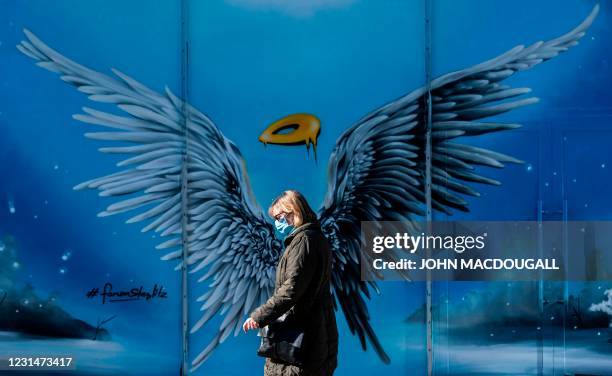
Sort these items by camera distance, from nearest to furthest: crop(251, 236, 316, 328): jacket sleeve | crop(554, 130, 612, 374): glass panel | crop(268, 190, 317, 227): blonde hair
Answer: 1. crop(251, 236, 316, 328): jacket sleeve
2. crop(268, 190, 317, 227): blonde hair
3. crop(554, 130, 612, 374): glass panel

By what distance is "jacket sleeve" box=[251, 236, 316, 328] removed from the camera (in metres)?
3.06

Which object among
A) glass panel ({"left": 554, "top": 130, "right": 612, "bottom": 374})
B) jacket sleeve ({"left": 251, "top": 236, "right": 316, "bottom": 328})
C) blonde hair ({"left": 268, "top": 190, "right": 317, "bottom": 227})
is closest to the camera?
jacket sleeve ({"left": 251, "top": 236, "right": 316, "bottom": 328})

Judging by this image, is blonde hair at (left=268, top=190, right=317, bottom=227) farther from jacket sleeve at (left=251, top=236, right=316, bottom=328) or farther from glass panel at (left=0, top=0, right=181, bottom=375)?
glass panel at (left=0, top=0, right=181, bottom=375)

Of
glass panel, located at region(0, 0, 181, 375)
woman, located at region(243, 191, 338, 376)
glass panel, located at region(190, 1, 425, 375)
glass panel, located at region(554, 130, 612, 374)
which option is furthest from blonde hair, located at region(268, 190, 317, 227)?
glass panel, located at region(554, 130, 612, 374)

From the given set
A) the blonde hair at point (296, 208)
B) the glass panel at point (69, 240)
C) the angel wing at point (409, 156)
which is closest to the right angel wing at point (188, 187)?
the glass panel at point (69, 240)

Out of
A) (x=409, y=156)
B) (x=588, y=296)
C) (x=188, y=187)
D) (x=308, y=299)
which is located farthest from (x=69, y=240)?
Answer: (x=588, y=296)

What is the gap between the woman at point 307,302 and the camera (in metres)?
3.08

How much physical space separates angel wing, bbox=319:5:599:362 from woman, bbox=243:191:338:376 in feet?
2.86

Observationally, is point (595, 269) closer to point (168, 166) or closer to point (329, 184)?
point (329, 184)

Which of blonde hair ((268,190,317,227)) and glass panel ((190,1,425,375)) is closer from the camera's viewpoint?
blonde hair ((268,190,317,227))

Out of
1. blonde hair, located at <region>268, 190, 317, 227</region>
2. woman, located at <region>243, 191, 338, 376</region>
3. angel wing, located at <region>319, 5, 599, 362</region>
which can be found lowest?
woman, located at <region>243, 191, 338, 376</region>

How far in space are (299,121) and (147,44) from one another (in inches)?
36.3

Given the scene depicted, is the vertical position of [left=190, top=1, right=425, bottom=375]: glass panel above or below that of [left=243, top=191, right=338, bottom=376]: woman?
above

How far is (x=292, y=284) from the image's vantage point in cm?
306
